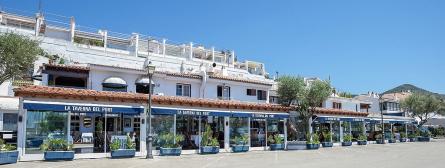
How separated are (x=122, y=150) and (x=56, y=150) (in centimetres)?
376

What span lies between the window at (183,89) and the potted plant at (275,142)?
8.89 meters

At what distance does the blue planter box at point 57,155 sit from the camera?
22.5 m

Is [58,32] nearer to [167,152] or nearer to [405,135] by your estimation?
[167,152]

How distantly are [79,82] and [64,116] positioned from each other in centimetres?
1223

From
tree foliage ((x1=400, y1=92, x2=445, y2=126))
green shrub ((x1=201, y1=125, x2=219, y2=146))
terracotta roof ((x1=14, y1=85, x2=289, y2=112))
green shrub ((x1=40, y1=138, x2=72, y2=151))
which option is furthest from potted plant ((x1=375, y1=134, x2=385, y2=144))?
green shrub ((x1=40, y1=138, x2=72, y2=151))

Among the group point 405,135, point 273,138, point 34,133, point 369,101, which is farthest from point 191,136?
point 369,101

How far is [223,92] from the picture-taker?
136 ft

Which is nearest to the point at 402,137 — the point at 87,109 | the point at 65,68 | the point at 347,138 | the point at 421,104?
the point at 421,104

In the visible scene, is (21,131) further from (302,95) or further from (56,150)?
(302,95)

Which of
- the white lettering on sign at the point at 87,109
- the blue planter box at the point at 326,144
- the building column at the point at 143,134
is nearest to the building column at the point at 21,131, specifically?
the white lettering on sign at the point at 87,109

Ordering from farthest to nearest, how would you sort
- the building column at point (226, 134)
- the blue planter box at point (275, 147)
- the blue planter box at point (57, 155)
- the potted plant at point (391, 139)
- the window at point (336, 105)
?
1. the window at point (336, 105)
2. the potted plant at point (391, 139)
3. the blue planter box at point (275, 147)
4. the building column at point (226, 134)
5. the blue planter box at point (57, 155)

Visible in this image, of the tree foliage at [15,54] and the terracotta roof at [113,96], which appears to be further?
the tree foliage at [15,54]

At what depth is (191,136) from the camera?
31.1m

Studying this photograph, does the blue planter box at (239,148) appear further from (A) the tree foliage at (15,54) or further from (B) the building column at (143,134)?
(A) the tree foliage at (15,54)
